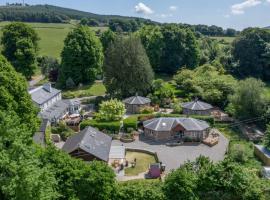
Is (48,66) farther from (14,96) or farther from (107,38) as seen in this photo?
(14,96)

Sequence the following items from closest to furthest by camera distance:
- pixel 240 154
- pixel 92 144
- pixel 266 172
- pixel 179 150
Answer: pixel 266 172
pixel 240 154
pixel 92 144
pixel 179 150

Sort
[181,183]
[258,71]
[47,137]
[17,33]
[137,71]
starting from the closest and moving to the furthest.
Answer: [181,183], [47,137], [137,71], [17,33], [258,71]

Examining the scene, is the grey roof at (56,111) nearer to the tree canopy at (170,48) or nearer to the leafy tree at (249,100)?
the leafy tree at (249,100)

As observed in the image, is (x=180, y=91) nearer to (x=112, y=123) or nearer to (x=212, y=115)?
(x=212, y=115)

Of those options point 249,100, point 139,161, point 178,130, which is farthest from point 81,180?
point 249,100

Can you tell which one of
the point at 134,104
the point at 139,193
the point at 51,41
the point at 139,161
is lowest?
the point at 139,161

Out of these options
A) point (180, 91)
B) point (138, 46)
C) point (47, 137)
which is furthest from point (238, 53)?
point (47, 137)

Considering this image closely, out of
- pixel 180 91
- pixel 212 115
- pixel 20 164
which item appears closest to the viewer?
pixel 20 164
